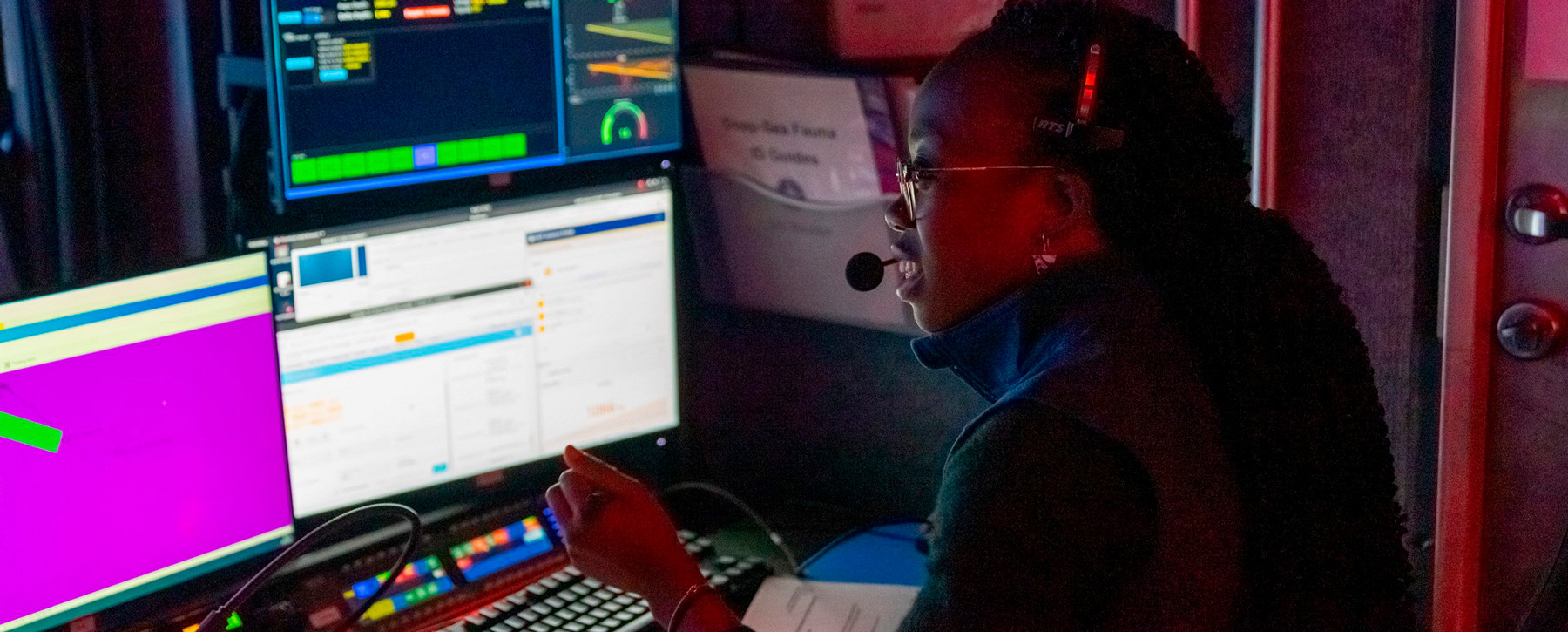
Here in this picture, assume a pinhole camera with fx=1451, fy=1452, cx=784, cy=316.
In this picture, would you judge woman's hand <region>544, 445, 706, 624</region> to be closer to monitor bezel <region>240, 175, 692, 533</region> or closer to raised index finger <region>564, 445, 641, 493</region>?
raised index finger <region>564, 445, 641, 493</region>

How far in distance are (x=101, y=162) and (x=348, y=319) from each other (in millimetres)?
304

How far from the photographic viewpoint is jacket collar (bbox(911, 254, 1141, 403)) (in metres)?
0.91

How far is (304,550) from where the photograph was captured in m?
1.15

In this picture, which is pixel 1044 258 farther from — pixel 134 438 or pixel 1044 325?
pixel 134 438

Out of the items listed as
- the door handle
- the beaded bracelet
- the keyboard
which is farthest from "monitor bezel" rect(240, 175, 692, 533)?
the door handle

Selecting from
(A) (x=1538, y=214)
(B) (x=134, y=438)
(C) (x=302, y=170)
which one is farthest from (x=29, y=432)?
(A) (x=1538, y=214)

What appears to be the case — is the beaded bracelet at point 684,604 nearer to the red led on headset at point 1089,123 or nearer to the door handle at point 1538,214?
the red led on headset at point 1089,123

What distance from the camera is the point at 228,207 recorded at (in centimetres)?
142

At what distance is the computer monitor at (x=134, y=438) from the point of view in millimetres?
1089

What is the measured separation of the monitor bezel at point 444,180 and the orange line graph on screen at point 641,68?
0.04ft

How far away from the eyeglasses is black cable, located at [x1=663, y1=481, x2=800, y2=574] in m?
0.54

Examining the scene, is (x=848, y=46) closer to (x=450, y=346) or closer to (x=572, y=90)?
(x=572, y=90)

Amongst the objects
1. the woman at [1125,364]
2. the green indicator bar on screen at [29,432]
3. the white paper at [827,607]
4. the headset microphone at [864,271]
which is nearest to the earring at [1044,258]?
the woman at [1125,364]

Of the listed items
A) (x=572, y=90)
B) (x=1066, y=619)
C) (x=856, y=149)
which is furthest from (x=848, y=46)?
(x=1066, y=619)
